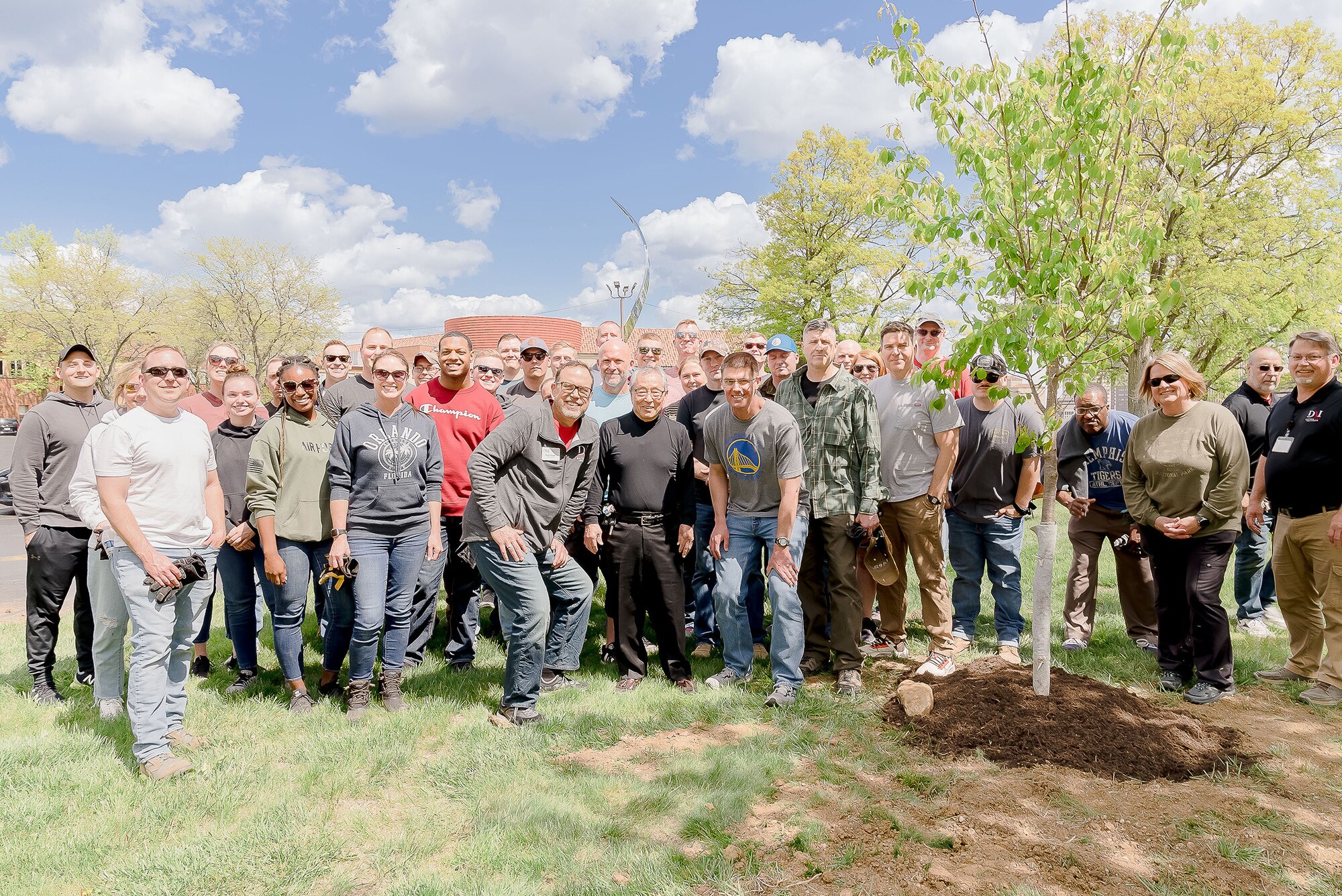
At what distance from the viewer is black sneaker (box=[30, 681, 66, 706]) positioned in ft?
16.0

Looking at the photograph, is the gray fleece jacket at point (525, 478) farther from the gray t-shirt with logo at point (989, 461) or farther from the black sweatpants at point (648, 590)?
the gray t-shirt with logo at point (989, 461)

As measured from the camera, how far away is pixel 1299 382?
17.2 feet

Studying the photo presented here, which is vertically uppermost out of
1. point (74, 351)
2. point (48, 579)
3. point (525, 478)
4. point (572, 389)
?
point (74, 351)

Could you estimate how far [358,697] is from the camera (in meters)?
4.68

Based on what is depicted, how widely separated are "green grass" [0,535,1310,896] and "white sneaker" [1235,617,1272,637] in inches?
156

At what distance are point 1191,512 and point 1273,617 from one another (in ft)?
10.0

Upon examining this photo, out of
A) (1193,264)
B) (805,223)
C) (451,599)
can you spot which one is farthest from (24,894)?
(805,223)

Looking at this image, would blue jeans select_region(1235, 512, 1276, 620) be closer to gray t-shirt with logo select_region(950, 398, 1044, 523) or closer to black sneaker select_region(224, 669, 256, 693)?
gray t-shirt with logo select_region(950, 398, 1044, 523)

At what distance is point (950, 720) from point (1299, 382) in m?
3.65

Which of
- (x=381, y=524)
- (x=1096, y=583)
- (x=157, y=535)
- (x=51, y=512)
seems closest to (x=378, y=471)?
(x=381, y=524)

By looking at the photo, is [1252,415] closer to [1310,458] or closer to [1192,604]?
[1310,458]

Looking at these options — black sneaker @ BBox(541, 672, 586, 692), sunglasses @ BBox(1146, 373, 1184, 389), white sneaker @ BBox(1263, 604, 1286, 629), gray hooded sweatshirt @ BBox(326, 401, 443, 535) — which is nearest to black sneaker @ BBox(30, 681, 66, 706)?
gray hooded sweatshirt @ BBox(326, 401, 443, 535)

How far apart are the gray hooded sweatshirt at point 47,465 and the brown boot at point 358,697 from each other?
7.18 ft

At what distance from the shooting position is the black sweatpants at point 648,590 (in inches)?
208
